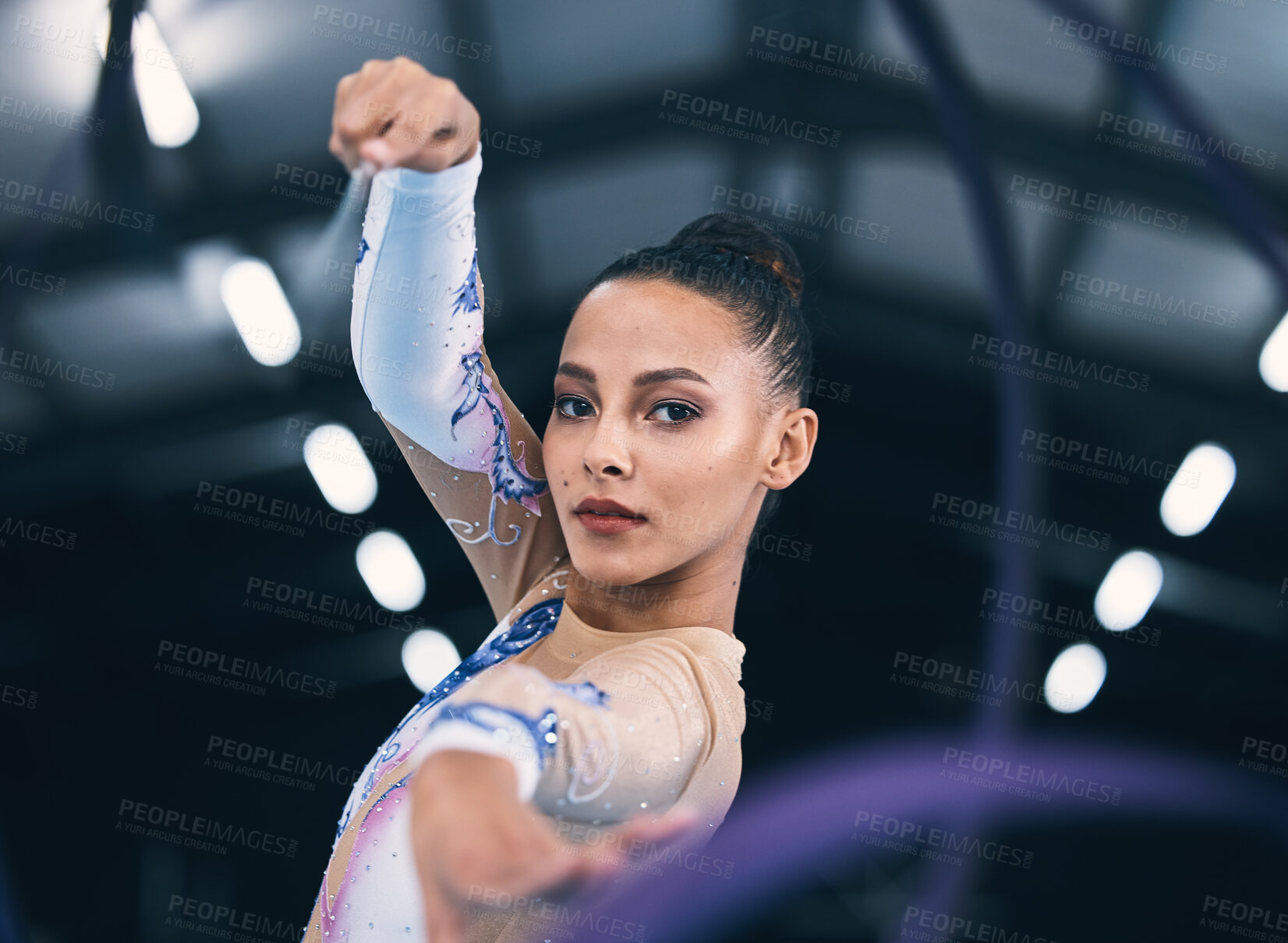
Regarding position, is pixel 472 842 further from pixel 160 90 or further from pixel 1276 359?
pixel 1276 359

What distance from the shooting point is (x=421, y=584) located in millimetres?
3578

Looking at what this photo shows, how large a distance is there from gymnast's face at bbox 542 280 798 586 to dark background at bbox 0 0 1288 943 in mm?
841

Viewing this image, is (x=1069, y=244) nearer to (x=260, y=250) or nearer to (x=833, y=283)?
(x=833, y=283)

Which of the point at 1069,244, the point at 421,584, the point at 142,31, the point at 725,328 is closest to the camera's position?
the point at 725,328

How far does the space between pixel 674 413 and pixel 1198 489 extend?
2.35 m

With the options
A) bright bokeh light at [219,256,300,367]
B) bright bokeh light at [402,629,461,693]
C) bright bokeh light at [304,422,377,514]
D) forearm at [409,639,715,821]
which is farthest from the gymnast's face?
bright bokeh light at [402,629,461,693]

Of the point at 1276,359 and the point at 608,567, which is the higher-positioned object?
the point at 1276,359

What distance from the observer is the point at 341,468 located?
128 inches

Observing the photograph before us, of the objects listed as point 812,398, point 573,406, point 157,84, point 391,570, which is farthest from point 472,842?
point 391,570

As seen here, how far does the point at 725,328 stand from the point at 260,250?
5.92 feet

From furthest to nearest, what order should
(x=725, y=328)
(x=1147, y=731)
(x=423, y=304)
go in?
(x=1147, y=731)
(x=725, y=328)
(x=423, y=304)

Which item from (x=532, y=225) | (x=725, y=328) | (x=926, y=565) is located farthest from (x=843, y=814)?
(x=725, y=328)

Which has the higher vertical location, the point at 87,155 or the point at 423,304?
the point at 87,155

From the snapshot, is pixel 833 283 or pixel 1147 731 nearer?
pixel 833 283
